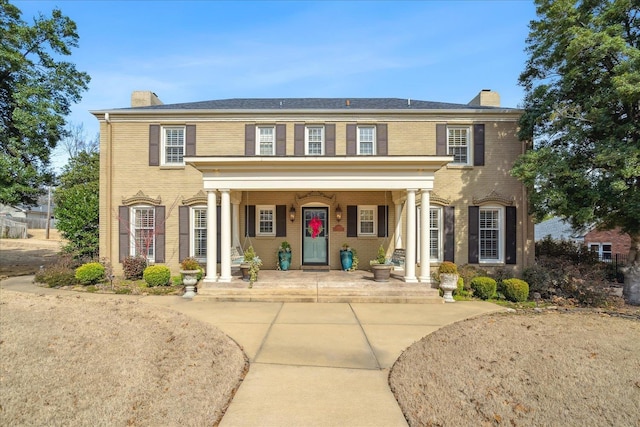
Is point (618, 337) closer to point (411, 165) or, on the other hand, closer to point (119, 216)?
point (411, 165)

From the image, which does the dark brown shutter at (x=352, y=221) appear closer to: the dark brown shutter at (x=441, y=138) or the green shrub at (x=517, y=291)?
the dark brown shutter at (x=441, y=138)

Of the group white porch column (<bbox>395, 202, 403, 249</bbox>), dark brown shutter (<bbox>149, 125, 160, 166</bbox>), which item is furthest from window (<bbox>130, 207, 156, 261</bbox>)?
white porch column (<bbox>395, 202, 403, 249</bbox>)

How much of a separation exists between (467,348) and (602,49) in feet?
31.4

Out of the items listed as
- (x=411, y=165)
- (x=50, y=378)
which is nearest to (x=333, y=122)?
(x=411, y=165)

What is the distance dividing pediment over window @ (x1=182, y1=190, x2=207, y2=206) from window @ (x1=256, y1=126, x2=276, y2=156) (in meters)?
2.78

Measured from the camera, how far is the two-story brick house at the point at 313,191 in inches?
522

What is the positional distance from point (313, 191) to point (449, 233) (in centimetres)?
548

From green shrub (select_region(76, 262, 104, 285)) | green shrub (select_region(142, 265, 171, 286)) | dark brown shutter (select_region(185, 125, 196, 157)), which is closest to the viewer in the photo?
green shrub (select_region(142, 265, 171, 286))

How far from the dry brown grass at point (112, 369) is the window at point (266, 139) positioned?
7943 mm

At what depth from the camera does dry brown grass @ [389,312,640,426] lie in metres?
3.68

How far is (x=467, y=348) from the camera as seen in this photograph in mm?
5578

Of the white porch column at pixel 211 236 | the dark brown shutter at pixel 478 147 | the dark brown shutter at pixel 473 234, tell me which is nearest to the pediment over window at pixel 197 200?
the white porch column at pixel 211 236

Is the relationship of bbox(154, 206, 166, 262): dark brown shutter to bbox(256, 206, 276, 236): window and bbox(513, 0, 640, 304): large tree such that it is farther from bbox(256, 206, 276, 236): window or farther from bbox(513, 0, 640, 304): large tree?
bbox(513, 0, 640, 304): large tree

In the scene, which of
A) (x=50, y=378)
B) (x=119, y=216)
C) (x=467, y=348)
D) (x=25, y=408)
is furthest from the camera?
(x=119, y=216)
